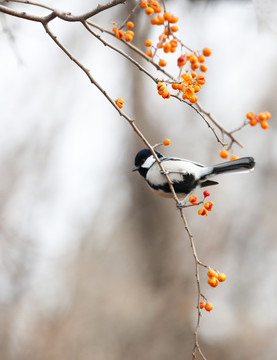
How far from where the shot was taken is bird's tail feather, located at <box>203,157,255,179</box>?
1.89 metres

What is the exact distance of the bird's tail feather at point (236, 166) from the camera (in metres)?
1.89

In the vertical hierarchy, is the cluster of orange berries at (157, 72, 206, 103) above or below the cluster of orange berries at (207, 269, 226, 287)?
above

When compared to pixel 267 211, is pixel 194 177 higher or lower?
lower

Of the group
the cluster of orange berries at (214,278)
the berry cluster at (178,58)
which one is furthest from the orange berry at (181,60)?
the cluster of orange berries at (214,278)

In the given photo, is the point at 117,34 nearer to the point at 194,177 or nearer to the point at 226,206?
the point at 194,177

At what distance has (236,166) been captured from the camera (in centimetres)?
196

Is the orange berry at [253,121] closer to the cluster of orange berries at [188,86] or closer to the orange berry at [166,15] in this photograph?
the cluster of orange berries at [188,86]

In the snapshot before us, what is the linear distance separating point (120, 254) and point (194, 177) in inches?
205

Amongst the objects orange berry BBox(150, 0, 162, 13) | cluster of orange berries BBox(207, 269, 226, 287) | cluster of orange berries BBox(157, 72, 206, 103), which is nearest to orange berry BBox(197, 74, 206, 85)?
cluster of orange berries BBox(157, 72, 206, 103)

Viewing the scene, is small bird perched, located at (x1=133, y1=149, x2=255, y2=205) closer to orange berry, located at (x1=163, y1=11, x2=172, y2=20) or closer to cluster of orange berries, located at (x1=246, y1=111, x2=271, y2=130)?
cluster of orange berries, located at (x1=246, y1=111, x2=271, y2=130)

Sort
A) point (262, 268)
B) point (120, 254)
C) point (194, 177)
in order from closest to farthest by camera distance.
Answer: point (194, 177)
point (262, 268)
point (120, 254)

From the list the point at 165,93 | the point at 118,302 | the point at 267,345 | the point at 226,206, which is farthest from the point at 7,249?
the point at 165,93

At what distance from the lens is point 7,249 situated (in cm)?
680

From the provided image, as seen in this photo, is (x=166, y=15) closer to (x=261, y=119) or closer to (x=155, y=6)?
(x=155, y=6)
